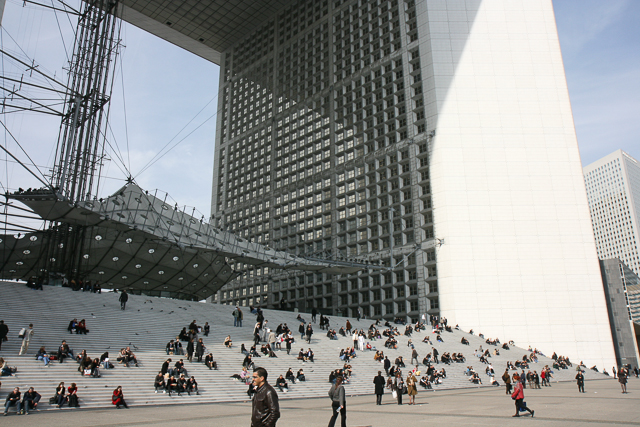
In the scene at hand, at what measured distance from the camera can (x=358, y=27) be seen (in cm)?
6775

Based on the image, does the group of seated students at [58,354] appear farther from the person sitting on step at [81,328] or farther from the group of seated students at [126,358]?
the person sitting on step at [81,328]

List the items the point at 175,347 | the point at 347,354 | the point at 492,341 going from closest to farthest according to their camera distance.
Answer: the point at 175,347
the point at 347,354
the point at 492,341

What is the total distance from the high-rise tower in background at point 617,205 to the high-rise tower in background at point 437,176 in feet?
429

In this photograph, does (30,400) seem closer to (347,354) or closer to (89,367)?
(89,367)

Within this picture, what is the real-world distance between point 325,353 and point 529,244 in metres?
30.4

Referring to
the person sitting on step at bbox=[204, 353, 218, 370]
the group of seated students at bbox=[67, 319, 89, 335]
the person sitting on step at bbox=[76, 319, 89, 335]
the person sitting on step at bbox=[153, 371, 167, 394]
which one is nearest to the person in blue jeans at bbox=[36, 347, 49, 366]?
the group of seated students at bbox=[67, 319, 89, 335]

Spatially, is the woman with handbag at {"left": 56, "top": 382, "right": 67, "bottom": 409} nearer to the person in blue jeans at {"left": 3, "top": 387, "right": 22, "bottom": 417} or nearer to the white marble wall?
the person in blue jeans at {"left": 3, "top": 387, "right": 22, "bottom": 417}

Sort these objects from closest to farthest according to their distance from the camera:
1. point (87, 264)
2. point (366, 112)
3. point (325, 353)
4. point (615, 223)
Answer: point (325, 353)
point (87, 264)
point (366, 112)
point (615, 223)

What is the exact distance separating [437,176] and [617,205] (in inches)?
5740

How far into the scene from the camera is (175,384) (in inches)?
816

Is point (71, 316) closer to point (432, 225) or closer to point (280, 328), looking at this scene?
point (280, 328)

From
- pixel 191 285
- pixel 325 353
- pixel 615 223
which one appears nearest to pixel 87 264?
pixel 191 285

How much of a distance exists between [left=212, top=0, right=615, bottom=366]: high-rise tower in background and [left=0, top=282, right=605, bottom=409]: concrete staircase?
13.2 meters

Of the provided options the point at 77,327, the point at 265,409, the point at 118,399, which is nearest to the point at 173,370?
the point at 118,399
